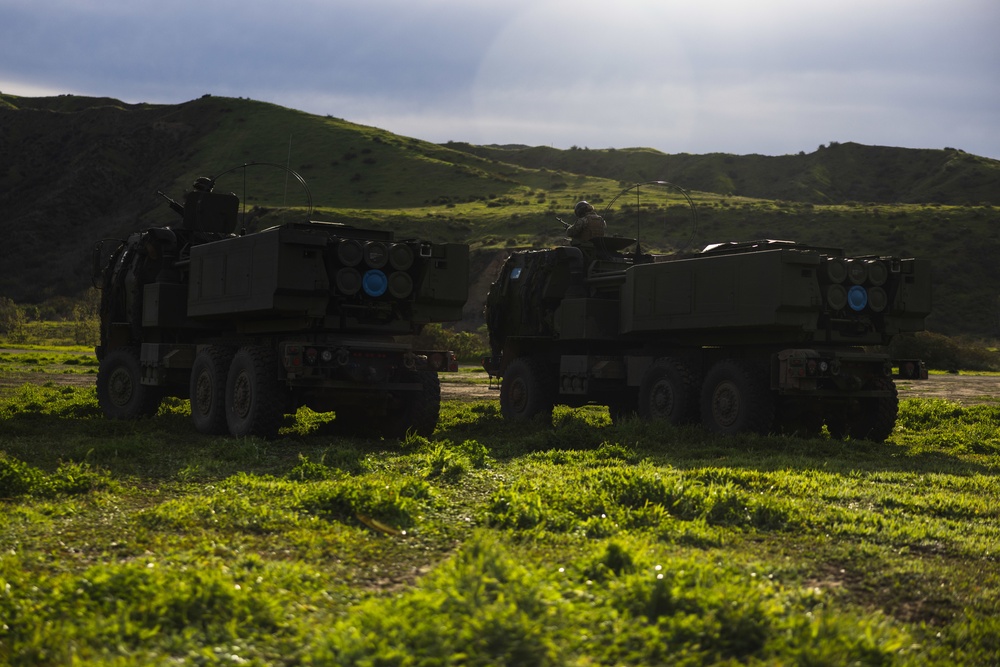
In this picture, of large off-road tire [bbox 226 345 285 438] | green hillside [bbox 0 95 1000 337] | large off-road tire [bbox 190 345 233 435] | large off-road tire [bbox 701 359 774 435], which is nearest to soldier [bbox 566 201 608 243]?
large off-road tire [bbox 701 359 774 435]

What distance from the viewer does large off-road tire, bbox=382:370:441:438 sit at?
48.0 feet

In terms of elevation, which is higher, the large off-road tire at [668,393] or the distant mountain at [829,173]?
the distant mountain at [829,173]

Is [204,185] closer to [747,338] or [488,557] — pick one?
[747,338]

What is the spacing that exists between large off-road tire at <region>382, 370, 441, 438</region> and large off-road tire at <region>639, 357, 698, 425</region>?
11.7 feet

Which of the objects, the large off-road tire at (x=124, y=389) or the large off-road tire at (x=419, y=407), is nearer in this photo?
the large off-road tire at (x=419, y=407)

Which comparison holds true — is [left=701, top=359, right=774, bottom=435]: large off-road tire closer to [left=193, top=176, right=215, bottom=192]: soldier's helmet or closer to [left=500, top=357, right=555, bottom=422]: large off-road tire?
[left=500, top=357, right=555, bottom=422]: large off-road tire

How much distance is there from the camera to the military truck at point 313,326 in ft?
45.4

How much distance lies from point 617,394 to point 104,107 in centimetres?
11406

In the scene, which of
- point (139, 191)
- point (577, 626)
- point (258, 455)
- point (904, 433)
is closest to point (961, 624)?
point (577, 626)

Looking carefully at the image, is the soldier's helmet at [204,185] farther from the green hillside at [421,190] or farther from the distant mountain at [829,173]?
the distant mountain at [829,173]

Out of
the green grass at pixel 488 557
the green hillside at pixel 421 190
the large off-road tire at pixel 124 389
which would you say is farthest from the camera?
the green hillside at pixel 421 190

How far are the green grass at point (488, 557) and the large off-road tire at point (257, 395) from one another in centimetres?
104

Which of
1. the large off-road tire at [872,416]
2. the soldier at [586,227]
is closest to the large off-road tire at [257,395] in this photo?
the soldier at [586,227]

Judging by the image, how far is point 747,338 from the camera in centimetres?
1557
